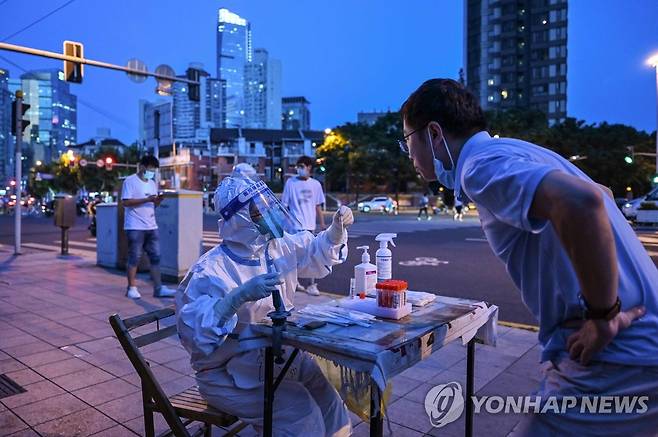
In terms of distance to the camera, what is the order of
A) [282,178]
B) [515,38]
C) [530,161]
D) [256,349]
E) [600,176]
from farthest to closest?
1. [515,38]
2. [282,178]
3. [600,176]
4. [256,349]
5. [530,161]

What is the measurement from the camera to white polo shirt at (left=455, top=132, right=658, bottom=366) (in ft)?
4.49

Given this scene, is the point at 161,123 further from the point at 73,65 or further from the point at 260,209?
the point at 260,209

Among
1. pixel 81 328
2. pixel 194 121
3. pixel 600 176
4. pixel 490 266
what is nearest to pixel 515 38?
pixel 600 176

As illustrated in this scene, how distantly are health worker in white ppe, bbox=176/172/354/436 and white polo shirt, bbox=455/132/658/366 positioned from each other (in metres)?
0.94

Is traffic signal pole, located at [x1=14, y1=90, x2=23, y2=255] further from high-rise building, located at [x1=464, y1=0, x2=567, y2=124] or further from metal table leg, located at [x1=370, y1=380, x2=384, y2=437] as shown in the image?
high-rise building, located at [x1=464, y1=0, x2=567, y2=124]

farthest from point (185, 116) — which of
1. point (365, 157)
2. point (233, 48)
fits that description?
point (365, 157)

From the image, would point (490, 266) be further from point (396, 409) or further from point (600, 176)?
point (600, 176)

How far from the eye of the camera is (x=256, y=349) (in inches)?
88.0

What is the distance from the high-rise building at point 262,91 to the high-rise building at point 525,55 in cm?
7561

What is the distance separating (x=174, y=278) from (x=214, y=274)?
6322 mm

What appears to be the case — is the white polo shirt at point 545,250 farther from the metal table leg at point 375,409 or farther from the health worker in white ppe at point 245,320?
the health worker in white ppe at point 245,320

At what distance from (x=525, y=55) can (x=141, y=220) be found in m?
91.1

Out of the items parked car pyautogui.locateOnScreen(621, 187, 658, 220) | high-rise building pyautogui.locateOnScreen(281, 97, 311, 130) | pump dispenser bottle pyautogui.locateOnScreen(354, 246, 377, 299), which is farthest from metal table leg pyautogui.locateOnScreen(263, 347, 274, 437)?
high-rise building pyautogui.locateOnScreen(281, 97, 311, 130)

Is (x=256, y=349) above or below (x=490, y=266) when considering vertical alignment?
above
